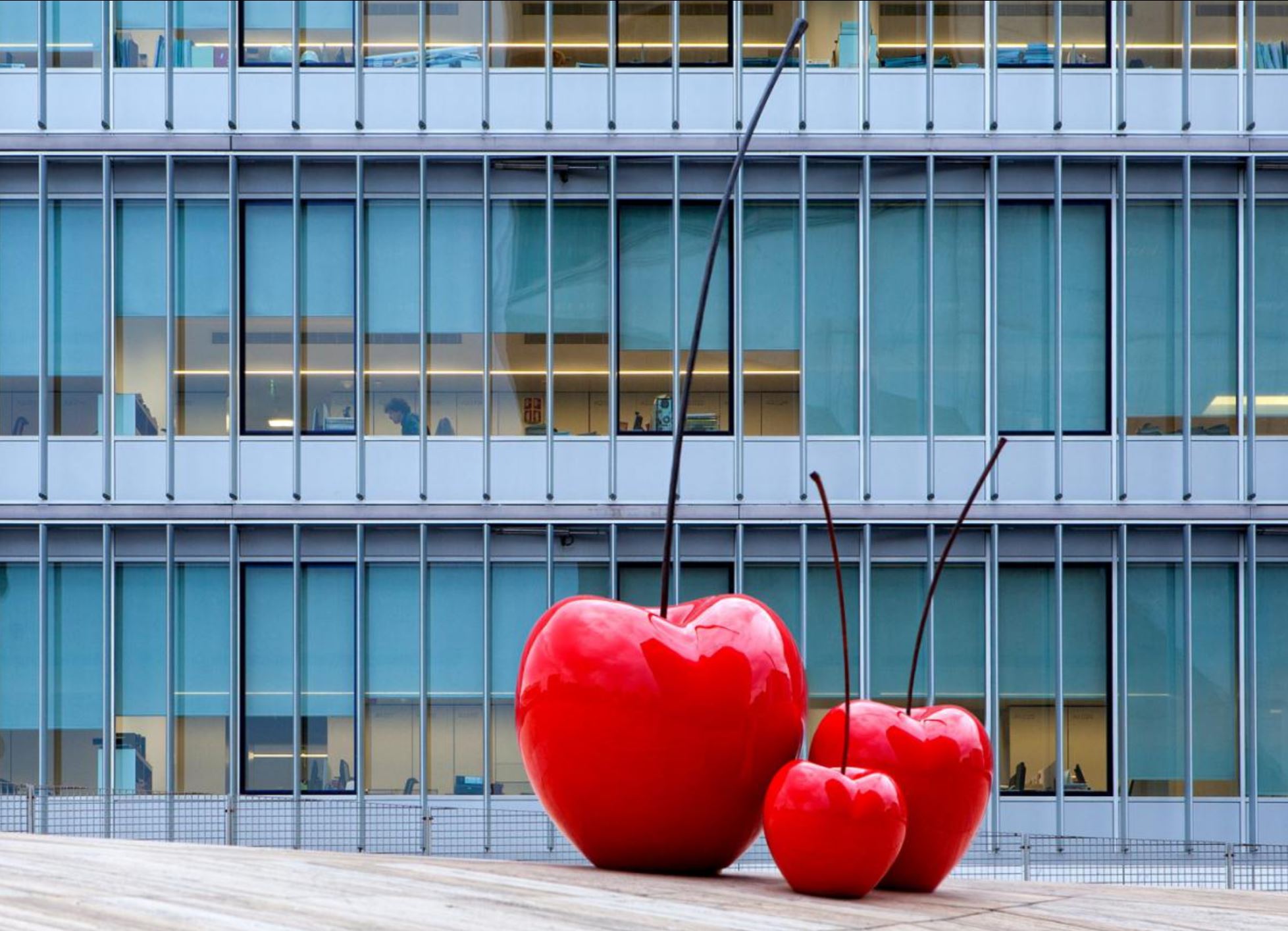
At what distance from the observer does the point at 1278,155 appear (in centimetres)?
1909

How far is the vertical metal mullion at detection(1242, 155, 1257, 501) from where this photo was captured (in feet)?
62.3

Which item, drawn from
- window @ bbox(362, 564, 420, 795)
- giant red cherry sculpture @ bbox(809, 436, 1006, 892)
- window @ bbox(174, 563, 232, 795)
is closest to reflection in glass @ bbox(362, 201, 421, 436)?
window @ bbox(362, 564, 420, 795)

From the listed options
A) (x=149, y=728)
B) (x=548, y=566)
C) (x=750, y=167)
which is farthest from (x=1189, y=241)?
(x=149, y=728)

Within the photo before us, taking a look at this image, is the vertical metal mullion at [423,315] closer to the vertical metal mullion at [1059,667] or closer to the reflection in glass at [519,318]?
the reflection in glass at [519,318]

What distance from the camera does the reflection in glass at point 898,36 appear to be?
19.4 meters

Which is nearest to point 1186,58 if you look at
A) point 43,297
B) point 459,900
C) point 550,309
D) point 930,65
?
point 930,65

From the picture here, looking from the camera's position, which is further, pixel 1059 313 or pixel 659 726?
pixel 1059 313

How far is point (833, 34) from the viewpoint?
19.5m

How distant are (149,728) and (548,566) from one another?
525cm

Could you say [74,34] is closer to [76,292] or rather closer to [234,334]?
[76,292]

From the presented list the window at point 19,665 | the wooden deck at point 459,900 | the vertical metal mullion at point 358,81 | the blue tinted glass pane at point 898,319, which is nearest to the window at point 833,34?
the blue tinted glass pane at point 898,319

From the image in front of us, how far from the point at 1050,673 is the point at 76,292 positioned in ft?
42.5

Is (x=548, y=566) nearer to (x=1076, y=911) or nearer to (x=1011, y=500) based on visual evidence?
(x=1011, y=500)

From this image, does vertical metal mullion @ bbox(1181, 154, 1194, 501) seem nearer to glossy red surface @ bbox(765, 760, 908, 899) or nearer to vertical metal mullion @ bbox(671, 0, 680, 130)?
vertical metal mullion @ bbox(671, 0, 680, 130)
